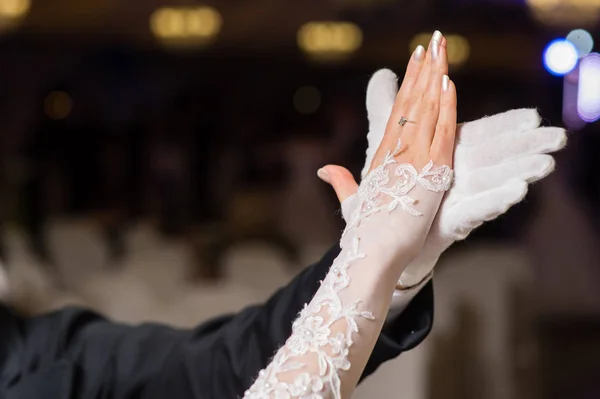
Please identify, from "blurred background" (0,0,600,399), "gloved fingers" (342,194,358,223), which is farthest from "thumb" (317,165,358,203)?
"blurred background" (0,0,600,399)

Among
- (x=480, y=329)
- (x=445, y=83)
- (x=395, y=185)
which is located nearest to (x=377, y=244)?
(x=395, y=185)

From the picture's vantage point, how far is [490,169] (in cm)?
63

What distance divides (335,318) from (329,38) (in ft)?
8.32

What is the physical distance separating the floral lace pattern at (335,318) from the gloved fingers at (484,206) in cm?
3

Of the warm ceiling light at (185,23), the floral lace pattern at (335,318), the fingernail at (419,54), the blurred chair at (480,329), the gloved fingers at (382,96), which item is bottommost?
the blurred chair at (480,329)

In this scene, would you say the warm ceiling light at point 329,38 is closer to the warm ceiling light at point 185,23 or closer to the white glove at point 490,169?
the warm ceiling light at point 185,23

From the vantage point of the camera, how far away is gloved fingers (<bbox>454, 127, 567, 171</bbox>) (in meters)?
0.61

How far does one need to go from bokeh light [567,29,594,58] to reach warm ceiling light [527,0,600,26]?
0.05m

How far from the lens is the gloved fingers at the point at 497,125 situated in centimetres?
63

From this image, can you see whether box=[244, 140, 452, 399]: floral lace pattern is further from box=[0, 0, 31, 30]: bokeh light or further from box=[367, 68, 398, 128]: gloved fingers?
box=[0, 0, 31, 30]: bokeh light

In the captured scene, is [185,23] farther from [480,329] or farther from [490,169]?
[490,169]

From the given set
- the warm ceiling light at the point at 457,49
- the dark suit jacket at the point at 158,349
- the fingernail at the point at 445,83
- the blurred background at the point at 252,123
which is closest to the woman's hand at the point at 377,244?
the fingernail at the point at 445,83

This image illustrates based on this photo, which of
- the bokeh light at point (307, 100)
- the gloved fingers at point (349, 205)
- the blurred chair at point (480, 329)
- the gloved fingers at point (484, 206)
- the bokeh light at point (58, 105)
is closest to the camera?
the gloved fingers at point (484, 206)

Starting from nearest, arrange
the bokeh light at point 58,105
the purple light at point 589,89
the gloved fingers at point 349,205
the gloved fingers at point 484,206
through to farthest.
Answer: the gloved fingers at point 484,206, the gloved fingers at point 349,205, the purple light at point 589,89, the bokeh light at point 58,105
